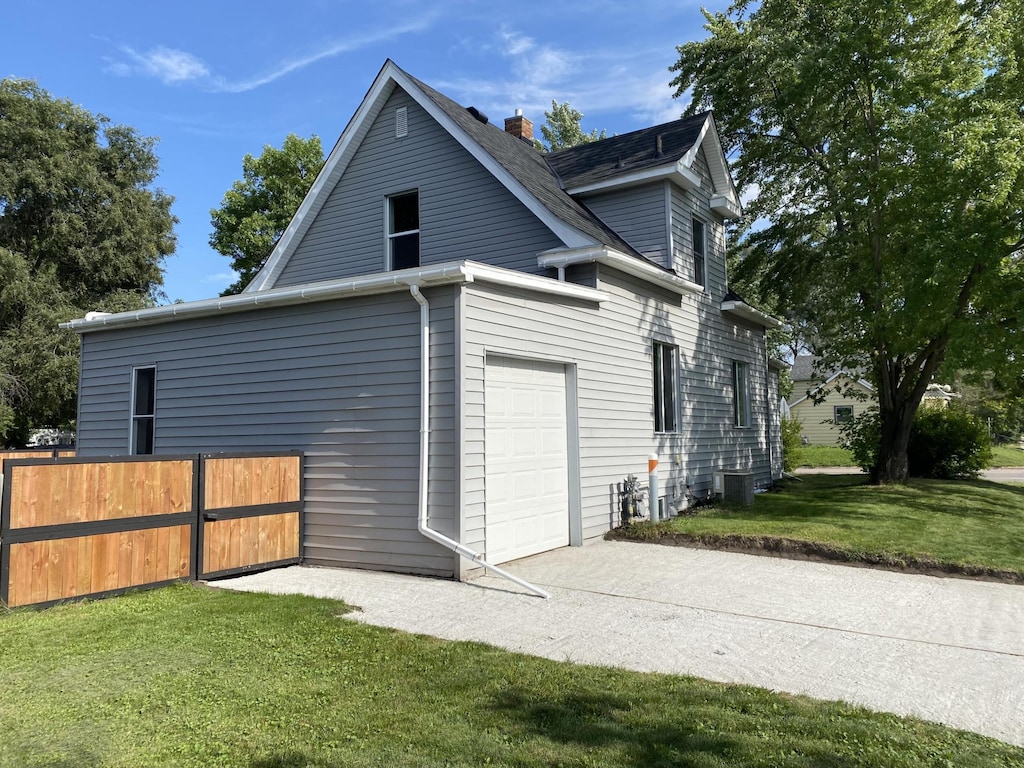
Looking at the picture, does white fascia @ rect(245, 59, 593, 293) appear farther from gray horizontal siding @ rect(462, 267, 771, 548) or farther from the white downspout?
the white downspout

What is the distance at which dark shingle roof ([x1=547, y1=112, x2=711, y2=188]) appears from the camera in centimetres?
1302

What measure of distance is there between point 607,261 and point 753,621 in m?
5.76

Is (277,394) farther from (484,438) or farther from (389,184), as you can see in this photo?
(389,184)

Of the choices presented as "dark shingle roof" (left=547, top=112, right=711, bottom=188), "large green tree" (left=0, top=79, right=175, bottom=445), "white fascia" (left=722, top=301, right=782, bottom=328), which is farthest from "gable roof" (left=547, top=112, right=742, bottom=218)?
"large green tree" (left=0, top=79, right=175, bottom=445)

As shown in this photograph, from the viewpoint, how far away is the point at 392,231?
1311 centimetres

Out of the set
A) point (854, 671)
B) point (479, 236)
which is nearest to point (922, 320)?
point (479, 236)

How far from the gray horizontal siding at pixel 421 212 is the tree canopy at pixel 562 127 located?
82.4 feet

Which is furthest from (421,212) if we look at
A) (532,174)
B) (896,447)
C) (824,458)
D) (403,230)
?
(824,458)

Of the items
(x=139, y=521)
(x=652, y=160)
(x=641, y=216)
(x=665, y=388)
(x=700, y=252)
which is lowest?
(x=139, y=521)

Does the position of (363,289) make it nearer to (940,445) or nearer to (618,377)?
(618,377)

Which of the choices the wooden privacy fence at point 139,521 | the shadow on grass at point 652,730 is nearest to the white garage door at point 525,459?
the wooden privacy fence at point 139,521

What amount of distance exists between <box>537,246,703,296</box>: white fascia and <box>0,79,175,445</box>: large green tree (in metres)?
22.9

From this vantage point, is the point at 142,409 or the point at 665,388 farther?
the point at 665,388

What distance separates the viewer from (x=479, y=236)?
11984 mm
